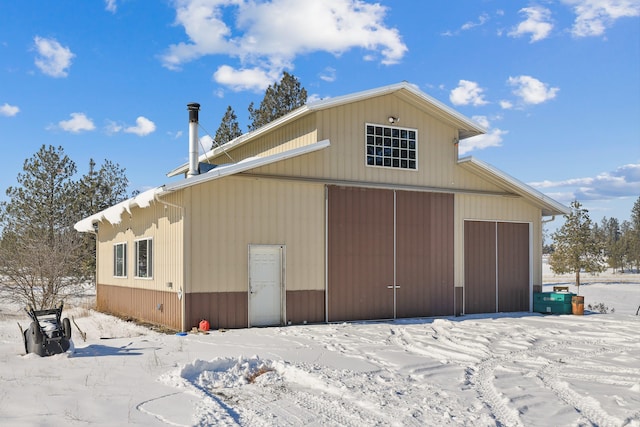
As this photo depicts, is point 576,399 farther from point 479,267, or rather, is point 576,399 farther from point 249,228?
point 479,267

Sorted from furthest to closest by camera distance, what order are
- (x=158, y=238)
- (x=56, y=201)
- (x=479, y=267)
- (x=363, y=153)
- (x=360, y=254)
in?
1. (x=56, y=201)
2. (x=479, y=267)
3. (x=363, y=153)
4. (x=360, y=254)
5. (x=158, y=238)

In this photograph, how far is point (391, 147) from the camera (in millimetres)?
14828

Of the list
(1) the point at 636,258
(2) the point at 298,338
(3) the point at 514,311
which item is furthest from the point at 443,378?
(1) the point at 636,258

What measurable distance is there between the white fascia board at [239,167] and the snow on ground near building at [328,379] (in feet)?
10.1

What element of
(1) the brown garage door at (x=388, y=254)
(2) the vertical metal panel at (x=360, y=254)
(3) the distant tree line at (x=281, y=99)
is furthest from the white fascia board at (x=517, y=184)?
(3) the distant tree line at (x=281, y=99)

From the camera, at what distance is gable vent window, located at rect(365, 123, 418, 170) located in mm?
14523

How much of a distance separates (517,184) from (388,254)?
464cm

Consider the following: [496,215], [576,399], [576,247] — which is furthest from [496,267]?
[576,247]

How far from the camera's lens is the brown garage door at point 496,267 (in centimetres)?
1592

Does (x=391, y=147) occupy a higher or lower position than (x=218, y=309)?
higher

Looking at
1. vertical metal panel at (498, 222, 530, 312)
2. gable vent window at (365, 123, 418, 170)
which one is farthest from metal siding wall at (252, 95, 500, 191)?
vertical metal panel at (498, 222, 530, 312)

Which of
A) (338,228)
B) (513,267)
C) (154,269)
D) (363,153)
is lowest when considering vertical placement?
(513,267)

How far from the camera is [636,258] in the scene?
63.8 meters

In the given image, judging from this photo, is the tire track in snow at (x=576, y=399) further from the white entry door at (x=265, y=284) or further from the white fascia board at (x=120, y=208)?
the white fascia board at (x=120, y=208)
